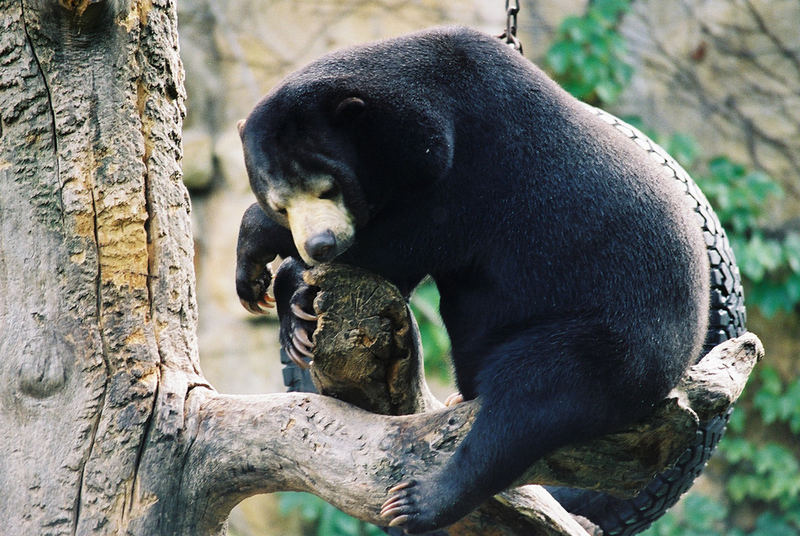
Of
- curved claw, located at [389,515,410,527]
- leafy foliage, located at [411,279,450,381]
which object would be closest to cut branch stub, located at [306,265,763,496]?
curved claw, located at [389,515,410,527]

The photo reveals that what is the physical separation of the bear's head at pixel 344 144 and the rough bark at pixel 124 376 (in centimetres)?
23

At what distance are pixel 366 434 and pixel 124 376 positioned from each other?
0.61m

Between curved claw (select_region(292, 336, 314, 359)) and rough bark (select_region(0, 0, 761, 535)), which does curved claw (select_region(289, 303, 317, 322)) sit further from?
rough bark (select_region(0, 0, 761, 535))

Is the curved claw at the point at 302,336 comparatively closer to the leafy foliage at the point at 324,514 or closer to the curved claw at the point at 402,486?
the curved claw at the point at 402,486

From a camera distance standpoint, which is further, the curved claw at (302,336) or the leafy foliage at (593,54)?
the leafy foliage at (593,54)

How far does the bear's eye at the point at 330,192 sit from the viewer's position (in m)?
2.31

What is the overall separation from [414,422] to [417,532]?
25 centimetres

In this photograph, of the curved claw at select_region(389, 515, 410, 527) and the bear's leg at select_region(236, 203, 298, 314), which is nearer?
the curved claw at select_region(389, 515, 410, 527)

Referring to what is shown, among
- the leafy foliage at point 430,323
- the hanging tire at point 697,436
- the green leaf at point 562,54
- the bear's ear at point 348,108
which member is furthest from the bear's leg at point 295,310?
the green leaf at point 562,54

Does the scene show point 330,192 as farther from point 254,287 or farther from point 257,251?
point 254,287

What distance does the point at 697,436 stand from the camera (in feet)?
8.81

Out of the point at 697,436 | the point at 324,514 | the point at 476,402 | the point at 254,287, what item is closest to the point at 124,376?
the point at 254,287

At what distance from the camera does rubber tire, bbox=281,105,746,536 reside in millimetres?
2738

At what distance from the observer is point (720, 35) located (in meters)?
5.86
